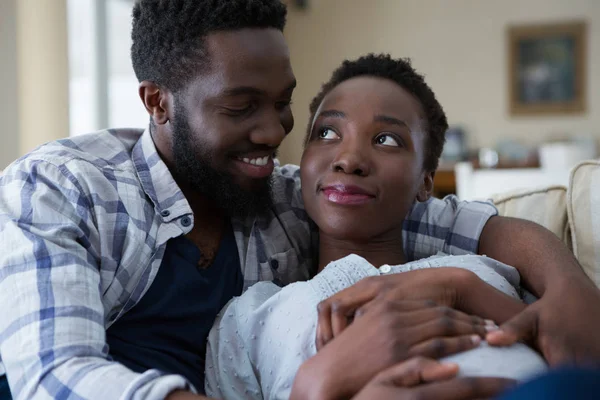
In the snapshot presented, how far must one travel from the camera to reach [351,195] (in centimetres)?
125

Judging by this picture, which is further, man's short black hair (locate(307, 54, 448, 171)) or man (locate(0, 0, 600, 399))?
man's short black hair (locate(307, 54, 448, 171))

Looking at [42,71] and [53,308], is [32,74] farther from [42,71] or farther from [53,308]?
[53,308]

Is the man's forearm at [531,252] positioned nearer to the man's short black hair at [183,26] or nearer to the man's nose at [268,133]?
the man's nose at [268,133]

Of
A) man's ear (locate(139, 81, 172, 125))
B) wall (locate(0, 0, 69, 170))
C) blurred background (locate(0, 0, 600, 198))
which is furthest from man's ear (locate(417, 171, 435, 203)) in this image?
blurred background (locate(0, 0, 600, 198))

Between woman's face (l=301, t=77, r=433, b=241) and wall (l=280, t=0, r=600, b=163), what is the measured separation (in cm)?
460

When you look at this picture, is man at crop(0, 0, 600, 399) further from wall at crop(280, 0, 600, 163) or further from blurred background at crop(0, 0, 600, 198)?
wall at crop(280, 0, 600, 163)

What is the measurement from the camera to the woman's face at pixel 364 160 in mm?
1257

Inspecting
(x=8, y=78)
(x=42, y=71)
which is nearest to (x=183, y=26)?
(x=8, y=78)

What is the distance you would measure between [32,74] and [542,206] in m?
2.19

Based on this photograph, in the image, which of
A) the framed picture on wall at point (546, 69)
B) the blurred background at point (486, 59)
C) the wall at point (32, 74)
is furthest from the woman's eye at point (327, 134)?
the framed picture on wall at point (546, 69)

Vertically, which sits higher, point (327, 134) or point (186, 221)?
point (327, 134)

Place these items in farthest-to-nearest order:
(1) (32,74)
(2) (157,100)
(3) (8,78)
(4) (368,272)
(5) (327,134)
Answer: (1) (32,74) → (3) (8,78) → (2) (157,100) → (5) (327,134) → (4) (368,272)

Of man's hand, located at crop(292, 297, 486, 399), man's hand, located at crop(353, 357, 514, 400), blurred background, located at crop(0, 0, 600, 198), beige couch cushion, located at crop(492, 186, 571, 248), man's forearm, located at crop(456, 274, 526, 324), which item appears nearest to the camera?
man's hand, located at crop(353, 357, 514, 400)

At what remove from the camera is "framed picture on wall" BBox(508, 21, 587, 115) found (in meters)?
6.07
